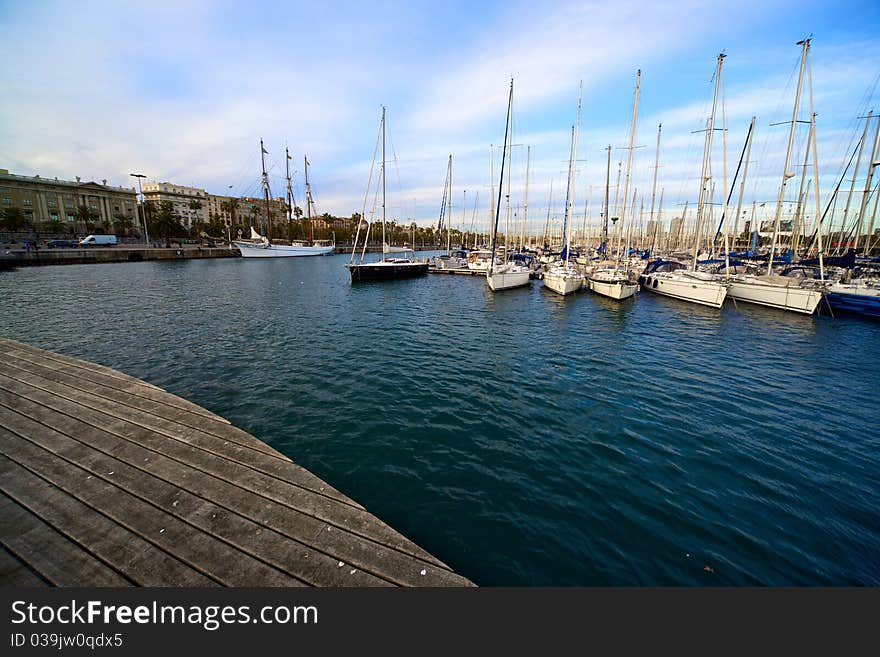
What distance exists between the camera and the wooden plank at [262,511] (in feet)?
12.5

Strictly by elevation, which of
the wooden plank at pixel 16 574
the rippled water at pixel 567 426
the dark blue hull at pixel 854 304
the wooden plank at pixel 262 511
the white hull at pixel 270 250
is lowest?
the rippled water at pixel 567 426

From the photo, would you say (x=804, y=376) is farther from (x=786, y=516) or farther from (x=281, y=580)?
(x=281, y=580)

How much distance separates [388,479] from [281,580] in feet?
11.6

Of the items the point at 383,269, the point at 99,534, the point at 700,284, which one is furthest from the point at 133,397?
the point at 383,269

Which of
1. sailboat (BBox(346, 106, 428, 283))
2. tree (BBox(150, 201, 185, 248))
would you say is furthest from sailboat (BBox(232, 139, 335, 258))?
sailboat (BBox(346, 106, 428, 283))

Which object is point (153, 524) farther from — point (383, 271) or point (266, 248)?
point (266, 248)

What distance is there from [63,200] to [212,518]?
165 meters

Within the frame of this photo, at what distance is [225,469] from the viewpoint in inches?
213

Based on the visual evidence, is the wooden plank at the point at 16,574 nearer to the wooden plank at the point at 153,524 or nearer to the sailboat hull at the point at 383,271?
the wooden plank at the point at 153,524

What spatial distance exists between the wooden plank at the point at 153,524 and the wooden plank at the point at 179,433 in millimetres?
1041

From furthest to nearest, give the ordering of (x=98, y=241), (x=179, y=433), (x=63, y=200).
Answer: (x=63, y=200) → (x=98, y=241) → (x=179, y=433)

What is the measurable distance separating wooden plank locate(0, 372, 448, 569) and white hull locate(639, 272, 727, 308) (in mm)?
31517

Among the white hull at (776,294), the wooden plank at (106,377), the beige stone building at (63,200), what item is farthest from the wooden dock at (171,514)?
the beige stone building at (63,200)

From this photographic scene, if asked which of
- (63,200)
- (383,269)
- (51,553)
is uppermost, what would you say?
(63,200)
